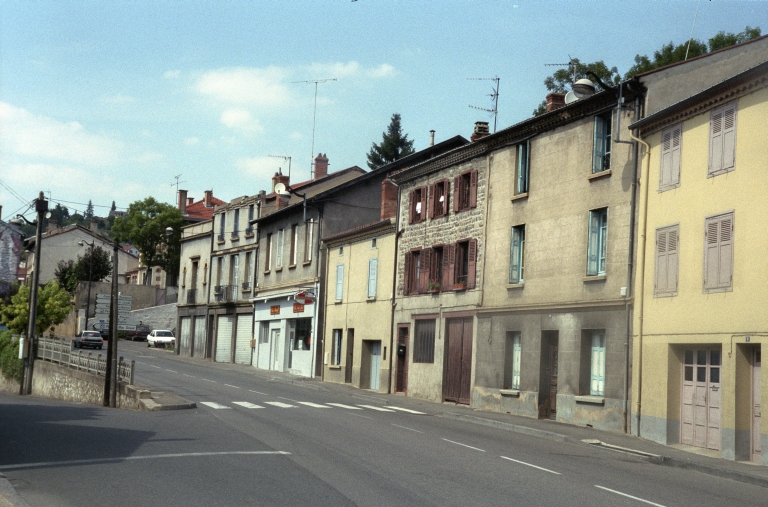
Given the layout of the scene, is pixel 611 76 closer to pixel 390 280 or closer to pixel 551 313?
pixel 390 280

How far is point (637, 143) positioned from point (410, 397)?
15.0 meters

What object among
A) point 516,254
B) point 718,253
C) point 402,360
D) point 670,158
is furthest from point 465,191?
point 718,253

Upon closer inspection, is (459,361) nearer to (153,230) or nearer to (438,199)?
(438,199)

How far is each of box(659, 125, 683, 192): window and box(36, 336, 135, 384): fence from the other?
16.8 metres

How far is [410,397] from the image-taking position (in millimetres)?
34562

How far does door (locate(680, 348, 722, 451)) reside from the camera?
19.6 m

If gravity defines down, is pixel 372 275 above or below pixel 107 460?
above

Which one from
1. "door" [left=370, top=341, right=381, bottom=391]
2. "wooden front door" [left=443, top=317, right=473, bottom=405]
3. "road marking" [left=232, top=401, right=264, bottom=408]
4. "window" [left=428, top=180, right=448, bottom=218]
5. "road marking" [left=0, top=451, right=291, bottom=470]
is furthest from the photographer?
"door" [left=370, top=341, right=381, bottom=391]

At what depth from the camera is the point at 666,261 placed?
2134 cm

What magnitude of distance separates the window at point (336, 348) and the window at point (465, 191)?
12.2 m

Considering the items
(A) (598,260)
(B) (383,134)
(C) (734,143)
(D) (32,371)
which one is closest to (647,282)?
(A) (598,260)

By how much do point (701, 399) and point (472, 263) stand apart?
466 inches

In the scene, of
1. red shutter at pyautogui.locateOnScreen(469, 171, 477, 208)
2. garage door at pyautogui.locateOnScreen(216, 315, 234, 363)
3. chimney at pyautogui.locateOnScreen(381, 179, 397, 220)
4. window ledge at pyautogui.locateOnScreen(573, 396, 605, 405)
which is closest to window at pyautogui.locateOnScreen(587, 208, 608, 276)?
window ledge at pyautogui.locateOnScreen(573, 396, 605, 405)

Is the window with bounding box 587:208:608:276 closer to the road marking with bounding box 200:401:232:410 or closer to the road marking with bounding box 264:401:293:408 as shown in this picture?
the road marking with bounding box 264:401:293:408
